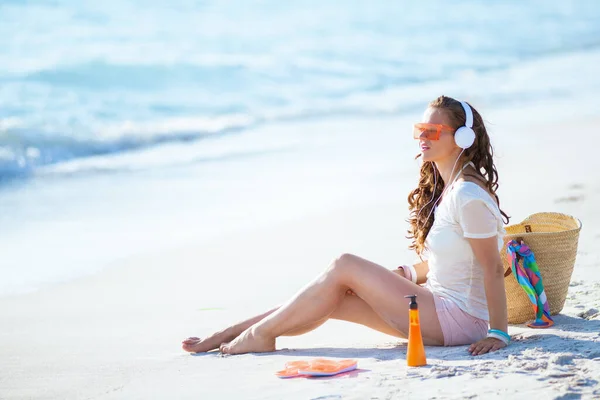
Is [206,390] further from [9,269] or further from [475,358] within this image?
[9,269]

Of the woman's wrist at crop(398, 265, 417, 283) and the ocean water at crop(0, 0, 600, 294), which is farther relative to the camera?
the ocean water at crop(0, 0, 600, 294)

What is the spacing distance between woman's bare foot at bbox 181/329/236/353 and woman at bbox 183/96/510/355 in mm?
107

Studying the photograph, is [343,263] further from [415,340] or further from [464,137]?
[464,137]

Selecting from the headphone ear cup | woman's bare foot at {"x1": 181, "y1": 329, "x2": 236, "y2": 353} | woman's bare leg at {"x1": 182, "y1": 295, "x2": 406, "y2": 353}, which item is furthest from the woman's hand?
woman's bare foot at {"x1": 181, "y1": 329, "x2": 236, "y2": 353}

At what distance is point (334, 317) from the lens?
534 centimetres

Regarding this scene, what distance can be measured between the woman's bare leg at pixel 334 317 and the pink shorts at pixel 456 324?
26 cm

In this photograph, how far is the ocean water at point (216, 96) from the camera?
10.1 metres

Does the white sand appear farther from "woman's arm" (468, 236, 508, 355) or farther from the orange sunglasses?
the orange sunglasses

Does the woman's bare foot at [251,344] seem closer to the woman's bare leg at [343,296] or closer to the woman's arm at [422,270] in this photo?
the woman's bare leg at [343,296]

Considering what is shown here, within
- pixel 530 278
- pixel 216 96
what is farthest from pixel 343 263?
pixel 216 96

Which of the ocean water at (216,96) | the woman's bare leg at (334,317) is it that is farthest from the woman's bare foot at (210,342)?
the ocean water at (216,96)

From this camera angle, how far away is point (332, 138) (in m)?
15.2

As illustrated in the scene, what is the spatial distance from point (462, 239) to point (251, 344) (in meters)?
1.30

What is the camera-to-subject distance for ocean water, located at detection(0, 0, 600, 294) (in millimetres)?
10117
